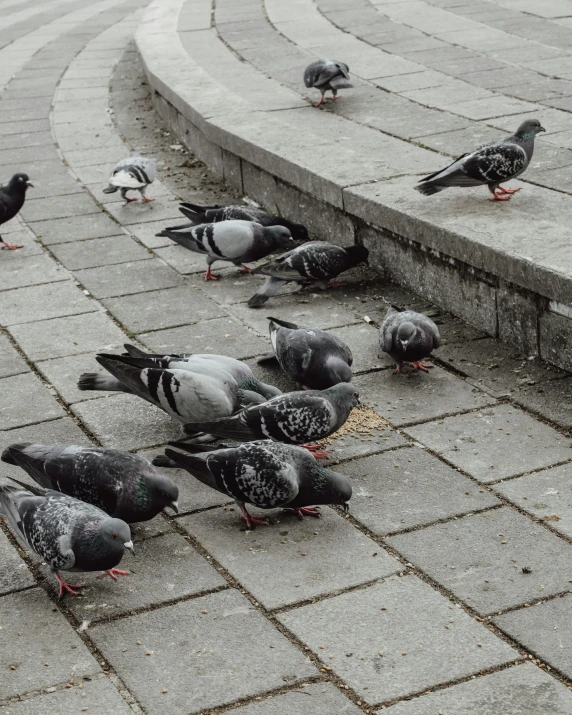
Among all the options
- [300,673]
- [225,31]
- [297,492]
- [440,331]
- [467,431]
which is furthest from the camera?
[225,31]

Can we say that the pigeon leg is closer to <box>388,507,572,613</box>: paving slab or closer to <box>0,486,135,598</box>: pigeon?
<box>0,486,135,598</box>: pigeon

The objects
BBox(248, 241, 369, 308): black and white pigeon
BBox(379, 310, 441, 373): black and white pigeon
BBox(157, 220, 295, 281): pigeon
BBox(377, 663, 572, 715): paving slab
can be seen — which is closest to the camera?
BBox(377, 663, 572, 715): paving slab

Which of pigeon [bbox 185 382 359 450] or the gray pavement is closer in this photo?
the gray pavement

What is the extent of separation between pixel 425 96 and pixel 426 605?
18.4 feet

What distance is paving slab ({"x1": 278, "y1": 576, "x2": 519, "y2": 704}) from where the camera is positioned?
316 centimetres

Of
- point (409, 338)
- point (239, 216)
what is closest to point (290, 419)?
point (409, 338)

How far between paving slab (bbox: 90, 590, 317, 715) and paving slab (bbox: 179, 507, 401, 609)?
0.49ft

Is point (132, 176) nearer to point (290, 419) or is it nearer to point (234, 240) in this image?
point (234, 240)

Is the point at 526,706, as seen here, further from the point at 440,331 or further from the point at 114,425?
the point at 440,331

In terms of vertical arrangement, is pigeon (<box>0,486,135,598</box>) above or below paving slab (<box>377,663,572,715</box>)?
above

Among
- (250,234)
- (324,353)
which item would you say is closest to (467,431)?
(324,353)

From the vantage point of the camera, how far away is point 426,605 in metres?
3.50

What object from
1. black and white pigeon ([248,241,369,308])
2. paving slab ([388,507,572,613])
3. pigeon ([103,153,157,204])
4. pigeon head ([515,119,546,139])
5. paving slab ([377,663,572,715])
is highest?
pigeon head ([515,119,546,139])

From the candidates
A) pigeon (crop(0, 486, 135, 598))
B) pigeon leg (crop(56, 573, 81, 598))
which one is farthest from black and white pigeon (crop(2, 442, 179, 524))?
pigeon leg (crop(56, 573, 81, 598))
